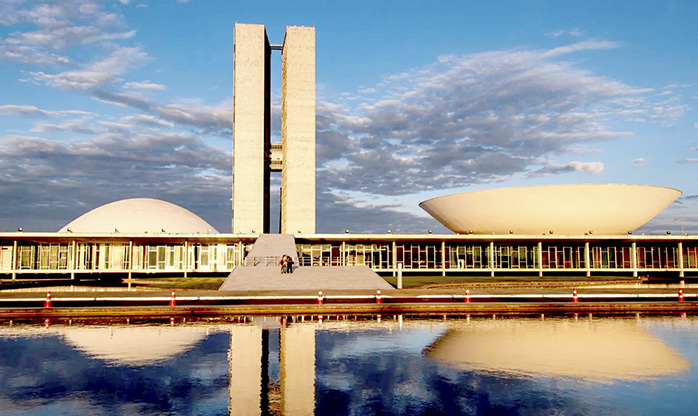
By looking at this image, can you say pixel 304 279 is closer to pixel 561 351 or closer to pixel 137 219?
pixel 561 351

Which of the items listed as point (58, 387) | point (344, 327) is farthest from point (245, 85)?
point (58, 387)

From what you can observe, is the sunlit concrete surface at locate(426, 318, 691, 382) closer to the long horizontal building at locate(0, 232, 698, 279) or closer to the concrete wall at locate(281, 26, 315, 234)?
the long horizontal building at locate(0, 232, 698, 279)

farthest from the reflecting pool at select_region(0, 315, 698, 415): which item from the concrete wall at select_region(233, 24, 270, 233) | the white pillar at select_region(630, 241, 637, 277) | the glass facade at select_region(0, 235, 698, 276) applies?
the concrete wall at select_region(233, 24, 270, 233)

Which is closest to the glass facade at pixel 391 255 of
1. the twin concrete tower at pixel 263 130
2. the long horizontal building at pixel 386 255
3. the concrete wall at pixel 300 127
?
the long horizontal building at pixel 386 255

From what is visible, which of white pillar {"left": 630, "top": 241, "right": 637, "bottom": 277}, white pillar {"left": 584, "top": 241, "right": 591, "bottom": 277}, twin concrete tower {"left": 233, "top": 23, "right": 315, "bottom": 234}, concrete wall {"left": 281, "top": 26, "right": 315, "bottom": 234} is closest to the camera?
white pillar {"left": 584, "top": 241, "right": 591, "bottom": 277}

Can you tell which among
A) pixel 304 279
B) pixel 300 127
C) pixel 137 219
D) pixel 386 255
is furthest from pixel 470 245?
pixel 137 219

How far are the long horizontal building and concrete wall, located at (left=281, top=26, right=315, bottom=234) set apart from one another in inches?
412

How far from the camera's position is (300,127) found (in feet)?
242

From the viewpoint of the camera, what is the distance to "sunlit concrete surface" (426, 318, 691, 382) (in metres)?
12.7

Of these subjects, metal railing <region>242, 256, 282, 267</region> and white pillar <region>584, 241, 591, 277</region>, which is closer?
metal railing <region>242, 256, 282, 267</region>

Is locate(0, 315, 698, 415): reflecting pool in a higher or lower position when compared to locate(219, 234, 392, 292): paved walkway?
lower

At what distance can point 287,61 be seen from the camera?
242 feet

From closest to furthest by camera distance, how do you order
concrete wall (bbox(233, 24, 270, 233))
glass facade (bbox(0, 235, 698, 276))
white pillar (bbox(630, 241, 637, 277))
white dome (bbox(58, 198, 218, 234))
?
glass facade (bbox(0, 235, 698, 276)) → white pillar (bbox(630, 241, 637, 277)) → concrete wall (bbox(233, 24, 270, 233)) → white dome (bbox(58, 198, 218, 234))

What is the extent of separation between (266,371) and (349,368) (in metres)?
1.95
